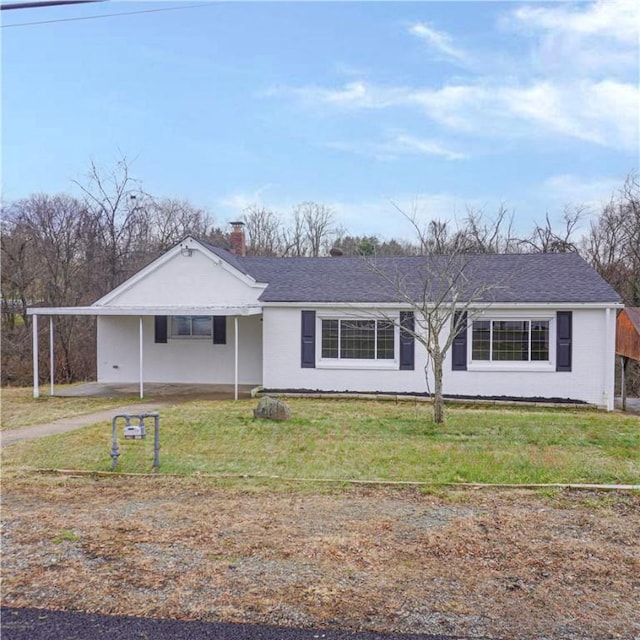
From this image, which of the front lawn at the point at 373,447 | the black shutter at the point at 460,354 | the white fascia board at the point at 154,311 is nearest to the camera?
the front lawn at the point at 373,447

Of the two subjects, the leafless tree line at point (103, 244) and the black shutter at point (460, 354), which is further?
the leafless tree line at point (103, 244)

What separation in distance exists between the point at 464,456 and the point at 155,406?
24.5 ft

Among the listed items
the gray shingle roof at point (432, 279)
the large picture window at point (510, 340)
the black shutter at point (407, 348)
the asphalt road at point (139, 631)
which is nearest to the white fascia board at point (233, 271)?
the gray shingle roof at point (432, 279)

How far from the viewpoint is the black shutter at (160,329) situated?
16438 millimetres

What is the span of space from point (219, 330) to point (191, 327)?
3.21 ft

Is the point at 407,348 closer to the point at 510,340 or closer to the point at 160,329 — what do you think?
the point at 510,340

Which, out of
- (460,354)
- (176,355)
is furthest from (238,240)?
(460,354)

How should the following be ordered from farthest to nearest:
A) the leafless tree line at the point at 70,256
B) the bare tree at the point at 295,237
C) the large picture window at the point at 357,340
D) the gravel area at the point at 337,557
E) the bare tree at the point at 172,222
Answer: the bare tree at the point at 295,237 → the bare tree at the point at 172,222 → the leafless tree line at the point at 70,256 → the large picture window at the point at 357,340 → the gravel area at the point at 337,557

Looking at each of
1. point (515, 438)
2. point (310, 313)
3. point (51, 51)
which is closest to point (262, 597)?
point (515, 438)

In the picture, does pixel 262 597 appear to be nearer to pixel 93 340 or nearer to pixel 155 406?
pixel 155 406

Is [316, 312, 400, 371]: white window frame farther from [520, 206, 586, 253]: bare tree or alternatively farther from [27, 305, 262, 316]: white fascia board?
[520, 206, 586, 253]: bare tree

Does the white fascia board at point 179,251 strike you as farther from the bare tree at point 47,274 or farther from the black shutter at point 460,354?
the bare tree at point 47,274

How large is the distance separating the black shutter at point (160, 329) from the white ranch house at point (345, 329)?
1.2 inches

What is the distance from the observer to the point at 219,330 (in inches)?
637
